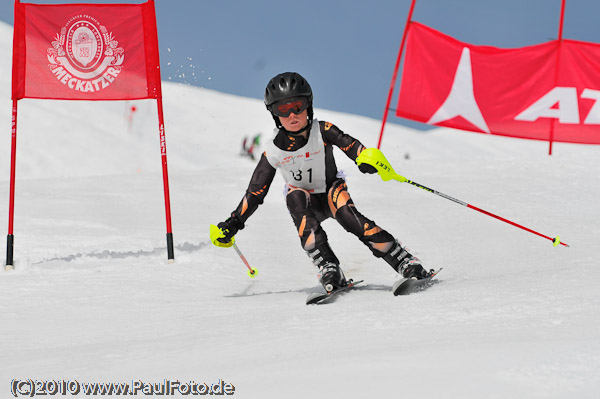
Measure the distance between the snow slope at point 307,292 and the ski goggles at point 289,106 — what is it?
1.15 metres

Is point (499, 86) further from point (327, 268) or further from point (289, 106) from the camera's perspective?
point (327, 268)

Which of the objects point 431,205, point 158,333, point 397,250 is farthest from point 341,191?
point 431,205

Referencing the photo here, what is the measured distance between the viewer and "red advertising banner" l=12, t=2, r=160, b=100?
5266 millimetres

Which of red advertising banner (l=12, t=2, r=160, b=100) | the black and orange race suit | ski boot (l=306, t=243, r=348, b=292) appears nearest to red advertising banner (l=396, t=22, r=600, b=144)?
red advertising banner (l=12, t=2, r=160, b=100)

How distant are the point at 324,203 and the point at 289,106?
0.66 m

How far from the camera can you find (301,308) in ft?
11.4

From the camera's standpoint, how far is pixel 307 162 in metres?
3.99

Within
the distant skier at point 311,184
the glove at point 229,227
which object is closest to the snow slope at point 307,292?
the distant skier at point 311,184

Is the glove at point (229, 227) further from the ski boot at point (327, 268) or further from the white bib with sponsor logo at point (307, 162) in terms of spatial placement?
the ski boot at point (327, 268)

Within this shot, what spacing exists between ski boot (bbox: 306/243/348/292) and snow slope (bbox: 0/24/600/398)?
0.12 metres

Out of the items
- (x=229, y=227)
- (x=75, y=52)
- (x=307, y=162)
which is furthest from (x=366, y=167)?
(x=75, y=52)

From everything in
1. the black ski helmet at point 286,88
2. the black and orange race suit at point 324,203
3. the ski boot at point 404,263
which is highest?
the black ski helmet at point 286,88

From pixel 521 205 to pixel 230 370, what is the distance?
556 centimetres

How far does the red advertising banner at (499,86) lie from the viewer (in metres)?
9.62
